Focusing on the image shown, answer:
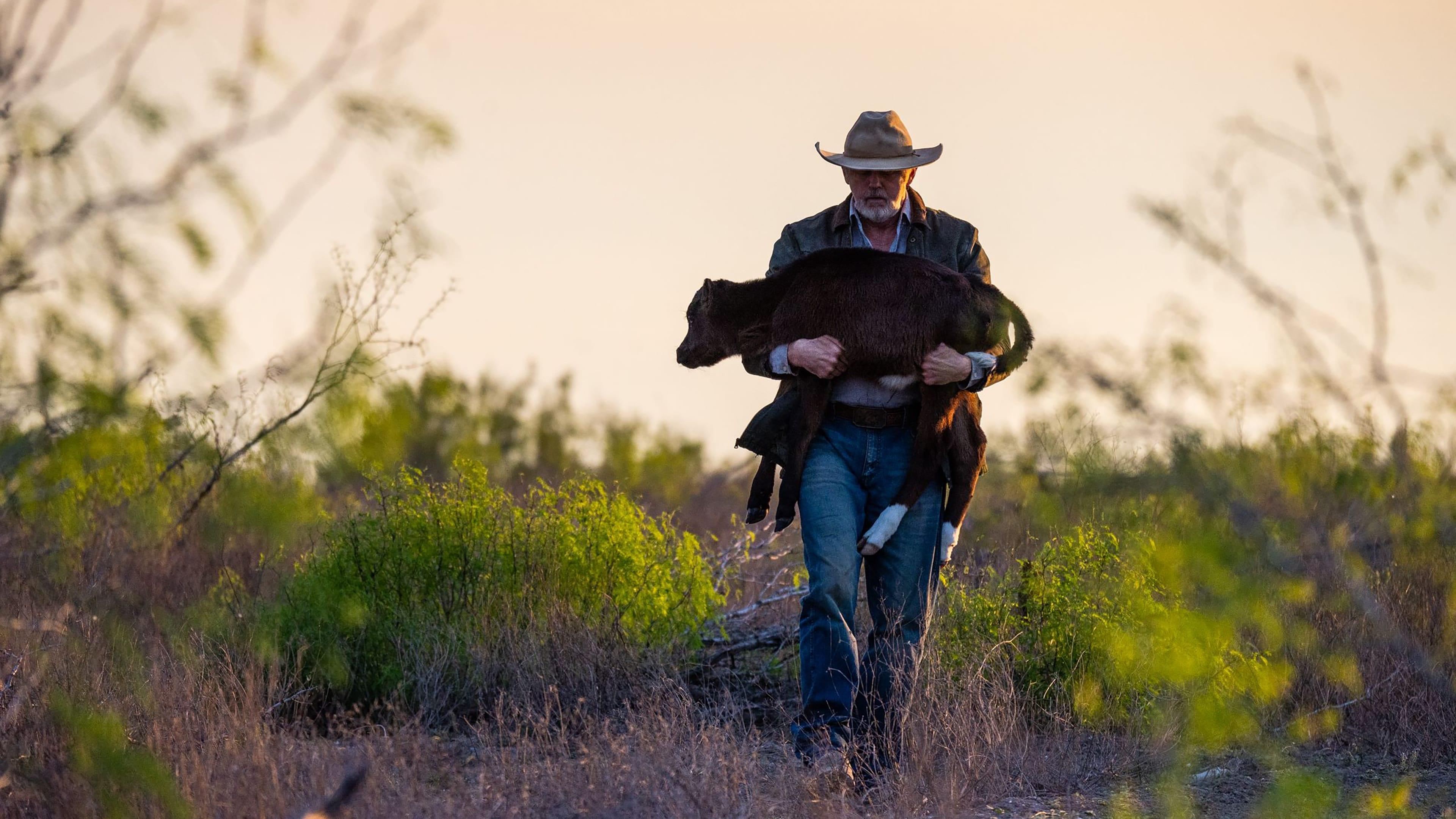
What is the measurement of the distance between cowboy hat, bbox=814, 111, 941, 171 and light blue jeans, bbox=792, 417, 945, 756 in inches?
37.1

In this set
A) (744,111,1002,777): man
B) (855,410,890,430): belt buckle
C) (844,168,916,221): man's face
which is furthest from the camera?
(844,168,916,221): man's face

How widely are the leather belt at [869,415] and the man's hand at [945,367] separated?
16cm

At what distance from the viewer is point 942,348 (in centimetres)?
487

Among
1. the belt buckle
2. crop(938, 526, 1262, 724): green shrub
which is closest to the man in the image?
the belt buckle

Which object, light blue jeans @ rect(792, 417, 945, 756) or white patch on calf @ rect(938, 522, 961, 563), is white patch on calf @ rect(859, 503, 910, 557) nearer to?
light blue jeans @ rect(792, 417, 945, 756)

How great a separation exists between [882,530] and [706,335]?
113 cm

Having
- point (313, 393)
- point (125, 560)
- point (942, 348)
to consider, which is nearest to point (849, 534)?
point (942, 348)

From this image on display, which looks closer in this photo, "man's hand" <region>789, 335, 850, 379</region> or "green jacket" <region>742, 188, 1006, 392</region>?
"man's hand" <region>789, 335, 850, 379</region>

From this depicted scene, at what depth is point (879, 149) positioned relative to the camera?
507cm

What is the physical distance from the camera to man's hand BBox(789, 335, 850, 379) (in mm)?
4812

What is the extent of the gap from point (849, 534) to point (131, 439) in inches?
91.7

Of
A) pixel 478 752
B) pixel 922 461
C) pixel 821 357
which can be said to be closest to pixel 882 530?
pixel 922 461

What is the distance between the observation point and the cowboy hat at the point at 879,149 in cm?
505

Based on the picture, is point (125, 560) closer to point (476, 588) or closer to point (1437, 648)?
point (476, 588)
